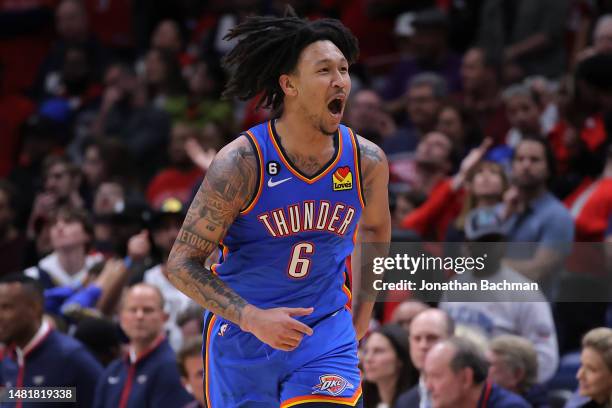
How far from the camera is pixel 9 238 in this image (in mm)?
10836

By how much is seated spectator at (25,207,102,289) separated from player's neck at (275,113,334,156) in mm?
4951

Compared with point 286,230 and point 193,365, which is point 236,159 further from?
point 193,365

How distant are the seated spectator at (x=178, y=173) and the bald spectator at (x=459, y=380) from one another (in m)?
4.82

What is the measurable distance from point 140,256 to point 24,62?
6.66m

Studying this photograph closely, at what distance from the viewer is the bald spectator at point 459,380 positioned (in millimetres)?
6508

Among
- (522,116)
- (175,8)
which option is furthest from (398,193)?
(175,8)

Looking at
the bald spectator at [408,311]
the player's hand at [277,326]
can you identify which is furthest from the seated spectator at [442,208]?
the player's hand at [277,326]

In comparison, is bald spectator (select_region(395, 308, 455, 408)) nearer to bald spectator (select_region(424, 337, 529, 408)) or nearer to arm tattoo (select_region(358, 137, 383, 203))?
bald spectator (select_region(424, 337, 529, 408))

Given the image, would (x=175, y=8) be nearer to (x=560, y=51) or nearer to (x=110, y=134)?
(x=110, y=134)

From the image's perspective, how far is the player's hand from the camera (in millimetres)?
4480

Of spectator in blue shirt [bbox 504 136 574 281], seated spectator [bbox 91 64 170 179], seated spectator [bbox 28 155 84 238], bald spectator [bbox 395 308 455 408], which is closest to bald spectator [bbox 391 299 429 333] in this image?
bald spectator [bbox 395 308 455 408]

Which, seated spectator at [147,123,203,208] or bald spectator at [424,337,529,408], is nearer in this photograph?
bald spectator at [424,337,529,408]

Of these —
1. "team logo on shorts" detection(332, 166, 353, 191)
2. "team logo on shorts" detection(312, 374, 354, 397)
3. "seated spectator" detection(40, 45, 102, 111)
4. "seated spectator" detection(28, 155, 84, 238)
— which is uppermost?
"seated spectator" detection(40, 45, 102, 111)

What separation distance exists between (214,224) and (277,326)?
56 centimetres
